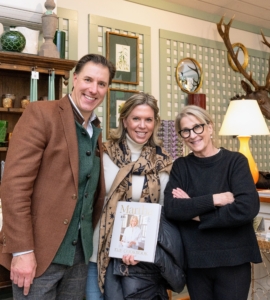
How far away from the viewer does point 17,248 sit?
4.36 feet

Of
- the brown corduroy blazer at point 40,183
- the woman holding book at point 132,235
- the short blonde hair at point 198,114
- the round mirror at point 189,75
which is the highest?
the round mirror at point 189,75

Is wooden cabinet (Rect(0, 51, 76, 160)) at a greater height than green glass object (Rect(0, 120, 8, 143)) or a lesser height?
greater

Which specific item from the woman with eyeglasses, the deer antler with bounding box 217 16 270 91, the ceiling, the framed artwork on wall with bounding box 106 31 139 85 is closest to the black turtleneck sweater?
the woman with eyeglasses

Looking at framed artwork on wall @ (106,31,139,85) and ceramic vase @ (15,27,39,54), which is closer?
ceramic vase @ (15,27,39,54)

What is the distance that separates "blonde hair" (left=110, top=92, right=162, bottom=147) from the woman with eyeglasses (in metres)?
0.19

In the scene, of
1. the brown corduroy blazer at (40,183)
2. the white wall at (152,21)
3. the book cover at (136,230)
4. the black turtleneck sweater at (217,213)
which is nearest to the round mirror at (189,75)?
the white wall at (152,21)

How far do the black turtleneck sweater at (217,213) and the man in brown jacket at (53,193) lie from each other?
42cm

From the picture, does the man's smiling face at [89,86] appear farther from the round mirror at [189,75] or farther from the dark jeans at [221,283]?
the round mirror at [189,75]

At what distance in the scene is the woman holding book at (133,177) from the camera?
1.63 m

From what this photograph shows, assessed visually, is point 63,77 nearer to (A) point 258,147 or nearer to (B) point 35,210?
(B) point 35,210

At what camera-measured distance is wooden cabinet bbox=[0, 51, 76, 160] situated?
2529mm

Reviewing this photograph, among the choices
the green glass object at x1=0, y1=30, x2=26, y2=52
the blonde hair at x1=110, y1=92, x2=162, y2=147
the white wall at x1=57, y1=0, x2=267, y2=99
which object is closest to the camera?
the blonde hair at x1=110, y1=92, x2=162, y2=147

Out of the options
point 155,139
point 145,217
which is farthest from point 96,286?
point 155,139

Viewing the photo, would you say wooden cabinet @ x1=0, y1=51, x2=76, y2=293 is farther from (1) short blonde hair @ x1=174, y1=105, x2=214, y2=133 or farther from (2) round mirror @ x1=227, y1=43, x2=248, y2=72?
(2) round mirror @ x1=227, y1=43, x2=248, y2=72
